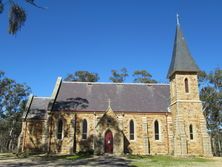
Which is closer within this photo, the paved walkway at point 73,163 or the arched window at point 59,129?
the paved walkway at point 73,163

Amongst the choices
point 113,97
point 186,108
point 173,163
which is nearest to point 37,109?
point 113,97

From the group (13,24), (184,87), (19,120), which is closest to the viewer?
(13,24)

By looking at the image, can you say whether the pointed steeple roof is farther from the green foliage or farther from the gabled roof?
the green foliage

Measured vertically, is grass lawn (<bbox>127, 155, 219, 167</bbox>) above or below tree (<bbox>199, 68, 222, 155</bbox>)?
below

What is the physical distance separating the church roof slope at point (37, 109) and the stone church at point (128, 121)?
0.44 feet

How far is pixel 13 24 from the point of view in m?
8.70

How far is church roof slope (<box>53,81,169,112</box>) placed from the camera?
32688mm

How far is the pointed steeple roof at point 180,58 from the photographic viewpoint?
3116 centimetres

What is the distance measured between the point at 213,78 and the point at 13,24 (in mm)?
41889

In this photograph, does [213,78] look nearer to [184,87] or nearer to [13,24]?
[184,87]

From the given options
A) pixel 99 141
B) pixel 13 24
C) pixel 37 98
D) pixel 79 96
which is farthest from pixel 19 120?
pixel 13 24

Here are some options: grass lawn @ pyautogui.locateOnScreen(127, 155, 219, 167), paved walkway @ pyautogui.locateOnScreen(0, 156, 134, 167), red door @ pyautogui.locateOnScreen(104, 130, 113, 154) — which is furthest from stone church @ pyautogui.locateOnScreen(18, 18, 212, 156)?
paved walkway @ pyautogui.locateOnScreen(0, 156, 134, 167)

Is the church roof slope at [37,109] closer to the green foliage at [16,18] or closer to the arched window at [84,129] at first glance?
the arched window at [84,129]

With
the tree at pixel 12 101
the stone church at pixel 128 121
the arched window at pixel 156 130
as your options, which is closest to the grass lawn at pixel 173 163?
the stone church at pixel 128 121
